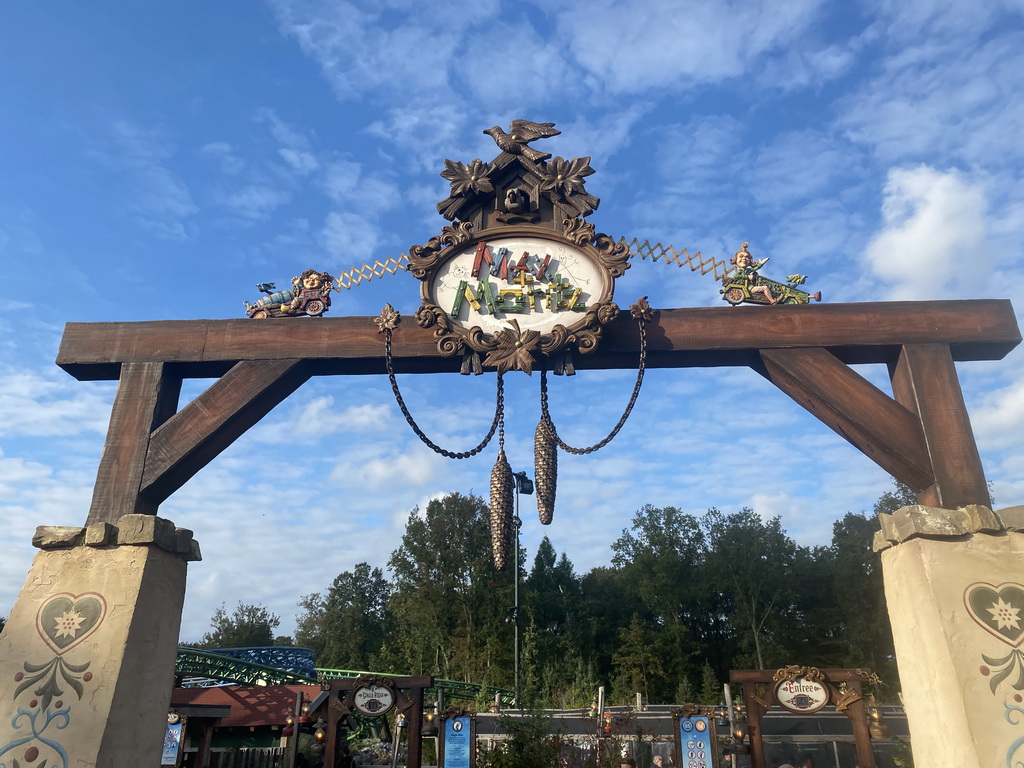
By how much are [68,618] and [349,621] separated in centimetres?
4908

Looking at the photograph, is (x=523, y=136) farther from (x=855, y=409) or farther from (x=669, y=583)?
(x=669, y=583)

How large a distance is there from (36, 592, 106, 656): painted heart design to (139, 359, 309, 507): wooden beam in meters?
0.85

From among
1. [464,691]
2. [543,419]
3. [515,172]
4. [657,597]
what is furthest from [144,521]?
[657,597]

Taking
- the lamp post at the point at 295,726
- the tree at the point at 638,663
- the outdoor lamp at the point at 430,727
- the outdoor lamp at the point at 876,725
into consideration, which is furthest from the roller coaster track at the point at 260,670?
the outdoor lamp at the point at 876,725

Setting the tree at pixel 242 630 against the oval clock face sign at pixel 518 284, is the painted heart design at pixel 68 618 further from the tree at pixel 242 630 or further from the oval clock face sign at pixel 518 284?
the tree at pixel 242 630

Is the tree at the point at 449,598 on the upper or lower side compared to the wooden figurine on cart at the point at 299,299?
upper

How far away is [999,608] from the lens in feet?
14.3

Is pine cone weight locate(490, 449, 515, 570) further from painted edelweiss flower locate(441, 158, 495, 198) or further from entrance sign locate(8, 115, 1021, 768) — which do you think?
painted edelweiss flower locate(441, 158, 495, 198)

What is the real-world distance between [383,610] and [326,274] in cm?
5020

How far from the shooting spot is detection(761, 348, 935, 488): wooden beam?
5109mm

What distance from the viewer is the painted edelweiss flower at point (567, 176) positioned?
6.05 metres

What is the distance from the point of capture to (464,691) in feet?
86.0

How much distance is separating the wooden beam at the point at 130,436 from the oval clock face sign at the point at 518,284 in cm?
229

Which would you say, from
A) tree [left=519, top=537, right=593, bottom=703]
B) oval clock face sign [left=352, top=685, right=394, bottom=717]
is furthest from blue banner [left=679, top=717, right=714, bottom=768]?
tree [left=519, top=537, right=593, bottom=703]
